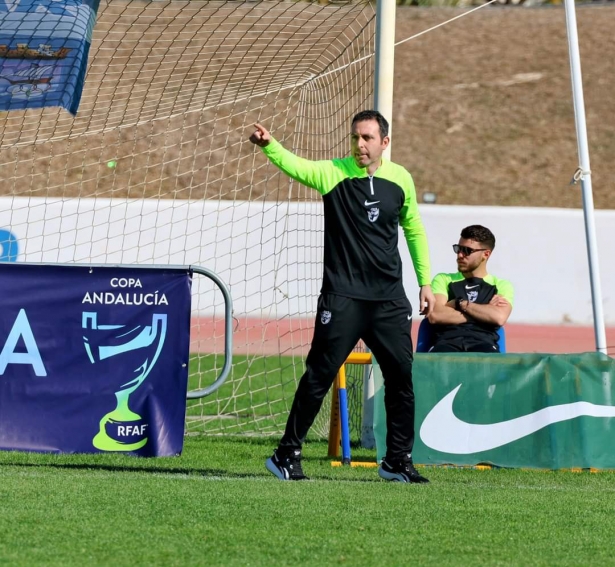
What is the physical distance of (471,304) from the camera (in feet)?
22.8

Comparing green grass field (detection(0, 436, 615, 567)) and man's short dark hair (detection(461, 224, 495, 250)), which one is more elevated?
man's short dark hair (detection(461, 224, 495, 250))

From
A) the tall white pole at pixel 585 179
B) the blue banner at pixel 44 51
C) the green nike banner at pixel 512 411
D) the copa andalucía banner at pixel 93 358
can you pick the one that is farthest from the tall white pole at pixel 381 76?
the blue banner at pixel 44 51

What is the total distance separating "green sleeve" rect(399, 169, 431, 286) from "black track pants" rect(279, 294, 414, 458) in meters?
0.20

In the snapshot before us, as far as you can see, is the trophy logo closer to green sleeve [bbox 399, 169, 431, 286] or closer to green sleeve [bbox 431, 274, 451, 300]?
green sleeve [bbox 399, 169, 431, 286]

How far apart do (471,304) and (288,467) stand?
71.1 inches

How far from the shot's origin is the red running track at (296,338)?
13469mm

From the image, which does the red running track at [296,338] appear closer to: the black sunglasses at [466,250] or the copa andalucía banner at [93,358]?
the black sunglasses at [466,250]

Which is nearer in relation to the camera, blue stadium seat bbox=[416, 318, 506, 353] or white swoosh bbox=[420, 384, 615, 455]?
white swoosh bbox=[420, 384, 615, 455]

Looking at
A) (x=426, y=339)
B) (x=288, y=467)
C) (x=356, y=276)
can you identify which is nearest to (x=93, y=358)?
(x=288, y=467)

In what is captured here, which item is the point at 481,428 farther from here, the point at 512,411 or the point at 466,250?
the point at 466,250

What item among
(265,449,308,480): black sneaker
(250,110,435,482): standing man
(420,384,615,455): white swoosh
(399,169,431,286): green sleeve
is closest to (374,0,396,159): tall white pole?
(399,169,431,286): green sleeve

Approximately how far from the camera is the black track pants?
5688 mm

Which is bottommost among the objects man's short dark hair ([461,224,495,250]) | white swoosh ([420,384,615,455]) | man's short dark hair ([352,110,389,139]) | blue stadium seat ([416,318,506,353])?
white swoosh ([420,384,615,455])

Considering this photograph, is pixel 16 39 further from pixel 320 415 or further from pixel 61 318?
pixel 320 415
